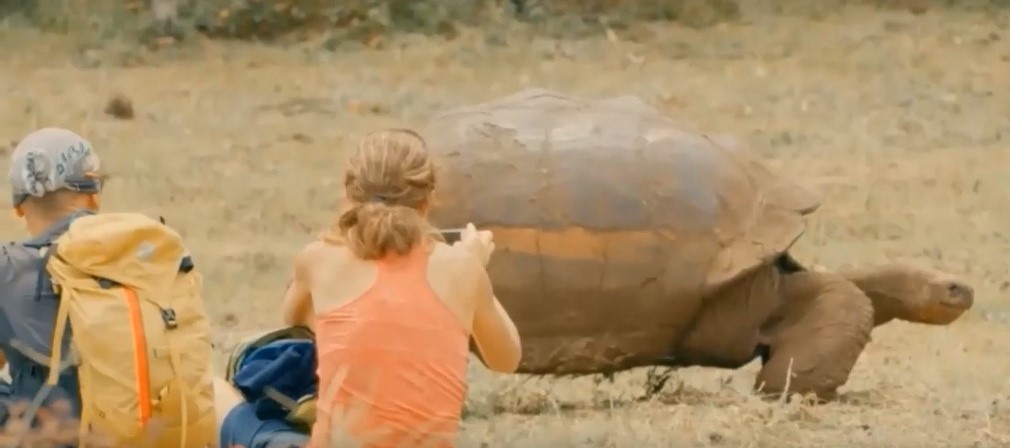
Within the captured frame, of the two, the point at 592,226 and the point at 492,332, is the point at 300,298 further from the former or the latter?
the point at 592,226

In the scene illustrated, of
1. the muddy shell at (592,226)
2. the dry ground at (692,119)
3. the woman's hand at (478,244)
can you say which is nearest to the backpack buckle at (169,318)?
the woman's hand at (478,244)

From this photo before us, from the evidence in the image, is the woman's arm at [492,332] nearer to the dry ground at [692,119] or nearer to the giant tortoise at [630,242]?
the dry ground at [692,119]

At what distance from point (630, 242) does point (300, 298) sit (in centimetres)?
204

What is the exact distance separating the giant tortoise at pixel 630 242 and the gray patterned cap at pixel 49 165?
2.03 metres

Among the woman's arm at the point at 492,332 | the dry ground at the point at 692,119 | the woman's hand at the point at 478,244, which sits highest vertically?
the woman's hand at the point at 478,244

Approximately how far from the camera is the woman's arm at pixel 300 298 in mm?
3986

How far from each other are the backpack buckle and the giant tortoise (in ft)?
7.01

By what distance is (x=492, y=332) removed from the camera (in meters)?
4.02

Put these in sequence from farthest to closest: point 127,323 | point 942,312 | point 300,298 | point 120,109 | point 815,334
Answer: point 120,109 < point 942,312 < point 815,334 < point 300,298 < point 127,323

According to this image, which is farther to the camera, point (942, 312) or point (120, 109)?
point (120, 109)

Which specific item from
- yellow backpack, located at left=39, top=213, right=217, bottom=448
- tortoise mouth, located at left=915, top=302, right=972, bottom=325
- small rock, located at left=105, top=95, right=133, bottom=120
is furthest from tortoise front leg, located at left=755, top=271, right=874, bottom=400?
small rock, located at left=105, top=95, right=133, bottom=120

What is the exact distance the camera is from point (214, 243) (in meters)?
10.0

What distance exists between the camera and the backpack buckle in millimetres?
3807

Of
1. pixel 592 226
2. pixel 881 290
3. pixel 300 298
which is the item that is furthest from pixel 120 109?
pixel 300 298
